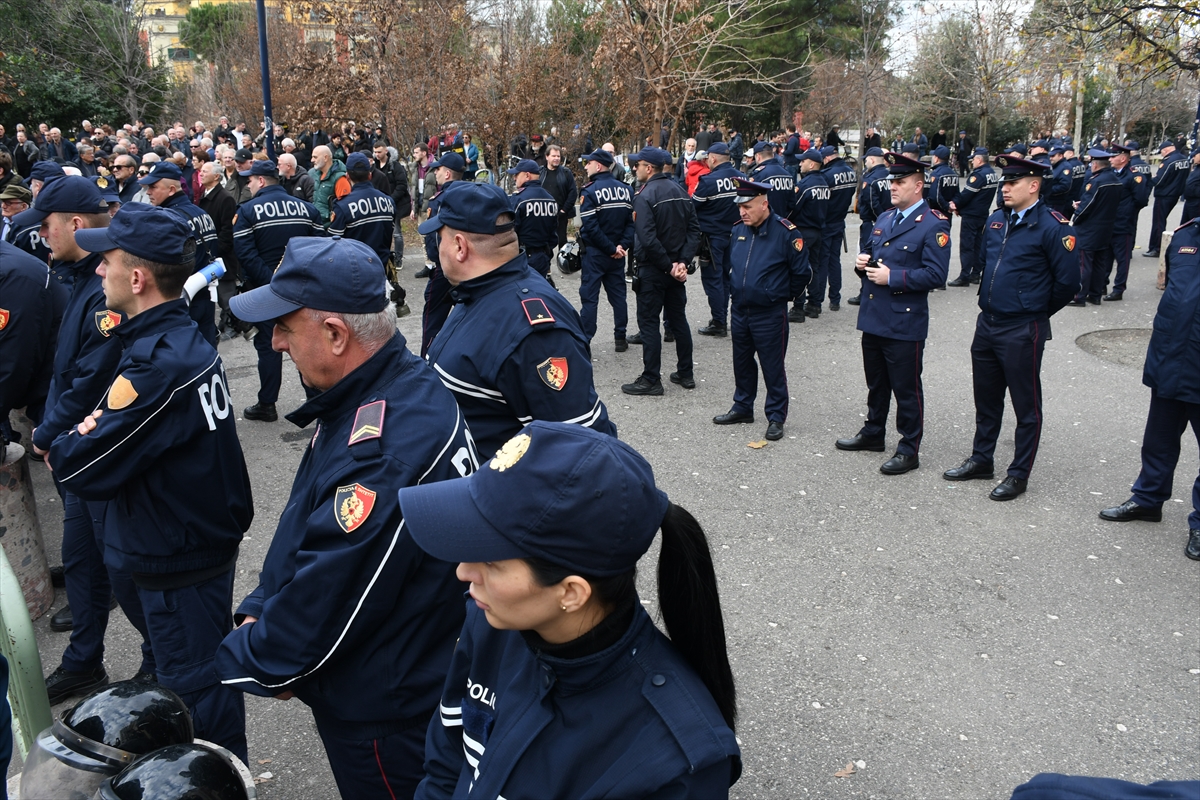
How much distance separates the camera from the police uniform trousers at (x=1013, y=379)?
6.19 m

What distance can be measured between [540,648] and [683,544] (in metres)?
0.33

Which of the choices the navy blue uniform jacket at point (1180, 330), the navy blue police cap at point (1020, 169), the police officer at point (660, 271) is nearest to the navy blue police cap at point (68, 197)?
the police officer at point (660, 271)

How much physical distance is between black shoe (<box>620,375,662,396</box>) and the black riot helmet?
6.64 metres

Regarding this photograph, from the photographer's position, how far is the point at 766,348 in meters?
7.51

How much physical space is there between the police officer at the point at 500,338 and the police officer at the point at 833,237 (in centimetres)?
845

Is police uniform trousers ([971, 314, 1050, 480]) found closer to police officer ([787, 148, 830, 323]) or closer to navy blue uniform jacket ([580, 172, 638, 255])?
navy blue uniform jacket ([580, 172, 638, 255])

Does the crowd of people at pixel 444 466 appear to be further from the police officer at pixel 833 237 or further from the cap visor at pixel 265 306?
the police officer at pixel 833 237

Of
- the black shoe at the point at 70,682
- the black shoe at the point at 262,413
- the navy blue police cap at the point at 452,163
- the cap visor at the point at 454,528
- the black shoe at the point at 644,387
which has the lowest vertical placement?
the black shoe at the point at 70,682

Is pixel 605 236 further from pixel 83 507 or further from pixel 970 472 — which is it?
pixel 83 507

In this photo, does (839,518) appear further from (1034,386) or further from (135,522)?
(135,522)

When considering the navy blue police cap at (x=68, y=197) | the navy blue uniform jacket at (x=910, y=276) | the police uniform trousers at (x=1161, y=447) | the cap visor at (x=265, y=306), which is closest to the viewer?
the cap visor at (x=265, y=306)

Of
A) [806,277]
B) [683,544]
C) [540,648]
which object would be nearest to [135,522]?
[540,648]

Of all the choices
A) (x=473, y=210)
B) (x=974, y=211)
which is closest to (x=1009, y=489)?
(x=473, y=210)

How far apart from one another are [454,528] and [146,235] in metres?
2.50
